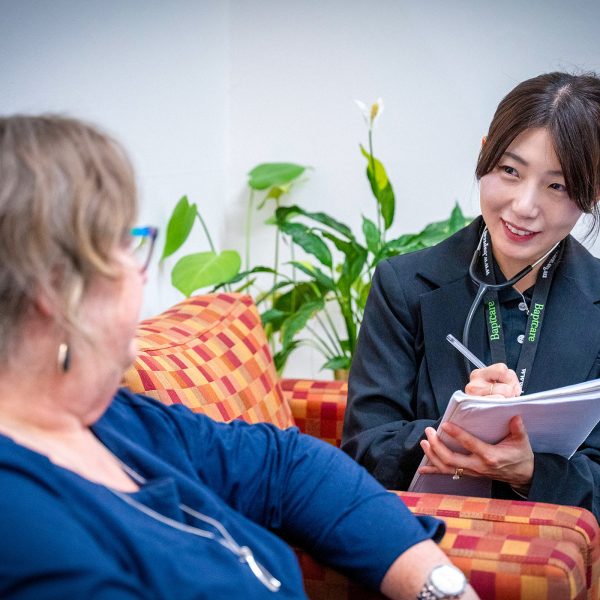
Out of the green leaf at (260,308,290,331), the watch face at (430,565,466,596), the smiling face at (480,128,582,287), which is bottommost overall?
the green leaf at (260,308,290,331)

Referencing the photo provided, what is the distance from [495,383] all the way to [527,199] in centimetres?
37

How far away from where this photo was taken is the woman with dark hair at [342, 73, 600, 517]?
72.4 inches

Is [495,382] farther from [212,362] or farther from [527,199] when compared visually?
[212,362]

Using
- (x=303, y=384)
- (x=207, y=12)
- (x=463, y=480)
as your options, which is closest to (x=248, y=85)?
(x=207, y=12)

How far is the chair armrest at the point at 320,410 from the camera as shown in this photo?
7.41 ft

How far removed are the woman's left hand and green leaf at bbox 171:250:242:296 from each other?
3.88 feet

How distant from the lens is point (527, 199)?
185cm

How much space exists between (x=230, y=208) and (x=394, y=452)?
198cm

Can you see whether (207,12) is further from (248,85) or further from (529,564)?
(529,564)

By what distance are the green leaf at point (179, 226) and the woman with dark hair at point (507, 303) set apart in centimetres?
99

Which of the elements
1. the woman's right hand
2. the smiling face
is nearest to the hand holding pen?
the woman's right hand

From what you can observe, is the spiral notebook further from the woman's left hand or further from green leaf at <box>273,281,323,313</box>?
green leaf at <box>273,281,323,313</box>

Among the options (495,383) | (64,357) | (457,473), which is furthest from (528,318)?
(64,357)

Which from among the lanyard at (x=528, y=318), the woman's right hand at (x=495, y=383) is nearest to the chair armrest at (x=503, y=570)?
the woman's right hand at (x=495, y=383)
